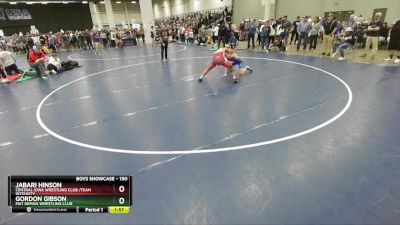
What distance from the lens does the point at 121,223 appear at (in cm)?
320

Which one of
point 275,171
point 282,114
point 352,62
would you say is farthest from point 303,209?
point 352,62

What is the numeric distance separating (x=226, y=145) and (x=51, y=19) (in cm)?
4188

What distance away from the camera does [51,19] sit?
122 ft

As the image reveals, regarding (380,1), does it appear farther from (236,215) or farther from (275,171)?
(236,215)

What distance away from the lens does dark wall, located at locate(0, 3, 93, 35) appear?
3406 cm

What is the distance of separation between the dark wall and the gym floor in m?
32.4

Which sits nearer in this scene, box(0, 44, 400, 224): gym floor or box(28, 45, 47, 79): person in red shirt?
box(0, 44, 400, 224): gym floor

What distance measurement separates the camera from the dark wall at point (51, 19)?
34.1 metres
